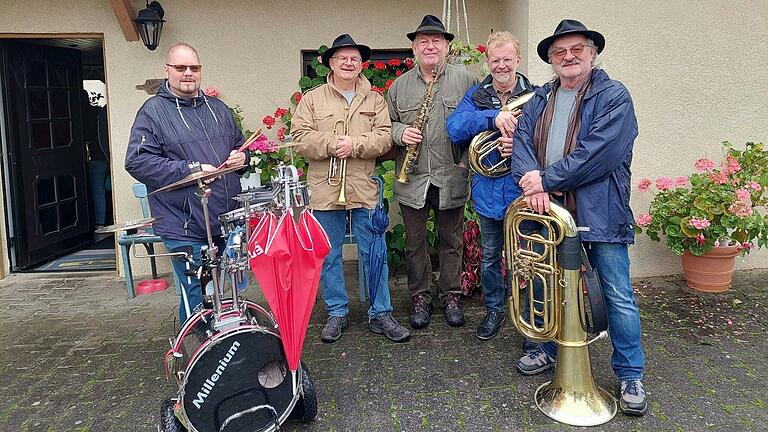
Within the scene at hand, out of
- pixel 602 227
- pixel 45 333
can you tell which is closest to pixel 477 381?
pixel 602 227

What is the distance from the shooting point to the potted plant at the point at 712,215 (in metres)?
4.41

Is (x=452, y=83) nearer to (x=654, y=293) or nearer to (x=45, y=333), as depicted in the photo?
(x=654, y=293)

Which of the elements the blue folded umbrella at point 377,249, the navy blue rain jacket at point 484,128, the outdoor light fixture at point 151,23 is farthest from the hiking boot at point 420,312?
the outdoor light fixture at point 151,23

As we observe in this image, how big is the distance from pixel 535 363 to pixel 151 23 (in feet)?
13.8

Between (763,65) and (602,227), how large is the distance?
3.26 m

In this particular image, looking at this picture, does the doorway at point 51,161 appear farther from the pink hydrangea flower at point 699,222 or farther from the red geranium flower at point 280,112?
the pink hydrangea flower at point 699,222

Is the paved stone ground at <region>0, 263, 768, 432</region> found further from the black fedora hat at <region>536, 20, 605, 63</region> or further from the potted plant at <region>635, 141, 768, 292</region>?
the black fedora hat at <region>536, 20, 605, 63</region>

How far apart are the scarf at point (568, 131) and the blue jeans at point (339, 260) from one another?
4.09 ft

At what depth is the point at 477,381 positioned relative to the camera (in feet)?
10.7

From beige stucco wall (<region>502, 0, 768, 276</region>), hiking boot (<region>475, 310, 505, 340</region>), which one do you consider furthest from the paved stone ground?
beige stucco wall (<region>502, 0, 768, 276</region>)

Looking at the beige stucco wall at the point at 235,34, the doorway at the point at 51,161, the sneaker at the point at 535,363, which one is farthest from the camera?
the doorway at the point at 51,161

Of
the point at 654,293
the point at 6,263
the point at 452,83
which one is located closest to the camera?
the point at 452,83

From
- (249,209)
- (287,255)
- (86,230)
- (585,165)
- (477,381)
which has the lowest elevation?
(477,381)

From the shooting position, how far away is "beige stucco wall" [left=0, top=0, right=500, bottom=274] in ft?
17.5
